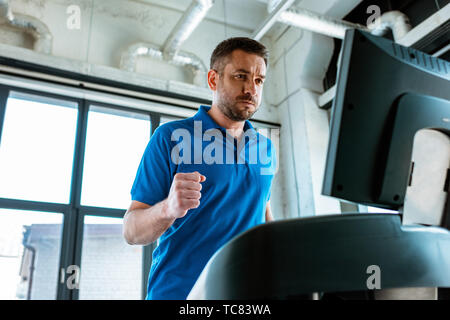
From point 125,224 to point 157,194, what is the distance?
11 centimetres

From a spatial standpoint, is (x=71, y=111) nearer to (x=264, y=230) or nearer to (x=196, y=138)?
(x=196, y=138)

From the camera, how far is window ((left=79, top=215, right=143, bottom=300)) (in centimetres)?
418

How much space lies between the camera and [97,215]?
4.04 m

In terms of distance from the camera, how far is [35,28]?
418 centimetres

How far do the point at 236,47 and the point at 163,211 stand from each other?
2.31 feet

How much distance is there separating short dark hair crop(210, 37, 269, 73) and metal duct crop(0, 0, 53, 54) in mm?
3375

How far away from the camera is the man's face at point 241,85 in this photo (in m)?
1.24

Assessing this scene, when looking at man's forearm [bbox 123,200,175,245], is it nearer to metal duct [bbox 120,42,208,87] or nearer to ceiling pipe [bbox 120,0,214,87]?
ceiling pipe [bbox 120,0,214,87]

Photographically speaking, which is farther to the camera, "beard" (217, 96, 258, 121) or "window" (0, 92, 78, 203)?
"window" (0, 92, 78, 203)

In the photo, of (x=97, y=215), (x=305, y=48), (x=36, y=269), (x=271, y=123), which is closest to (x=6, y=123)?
(x=97, y=215)

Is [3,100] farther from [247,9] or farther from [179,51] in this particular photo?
[247,9]

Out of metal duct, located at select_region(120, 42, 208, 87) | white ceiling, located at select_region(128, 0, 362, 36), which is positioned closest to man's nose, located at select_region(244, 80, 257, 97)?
metal duct, located at select_region(120, 42, 208, 87)

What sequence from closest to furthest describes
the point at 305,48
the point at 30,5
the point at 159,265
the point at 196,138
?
the point at 159,265 < the point at 196,138 < the point at 30,5 < the point at 305,48

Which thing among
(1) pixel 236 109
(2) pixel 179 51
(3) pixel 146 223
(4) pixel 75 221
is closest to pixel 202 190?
(3) pixel 146 223
